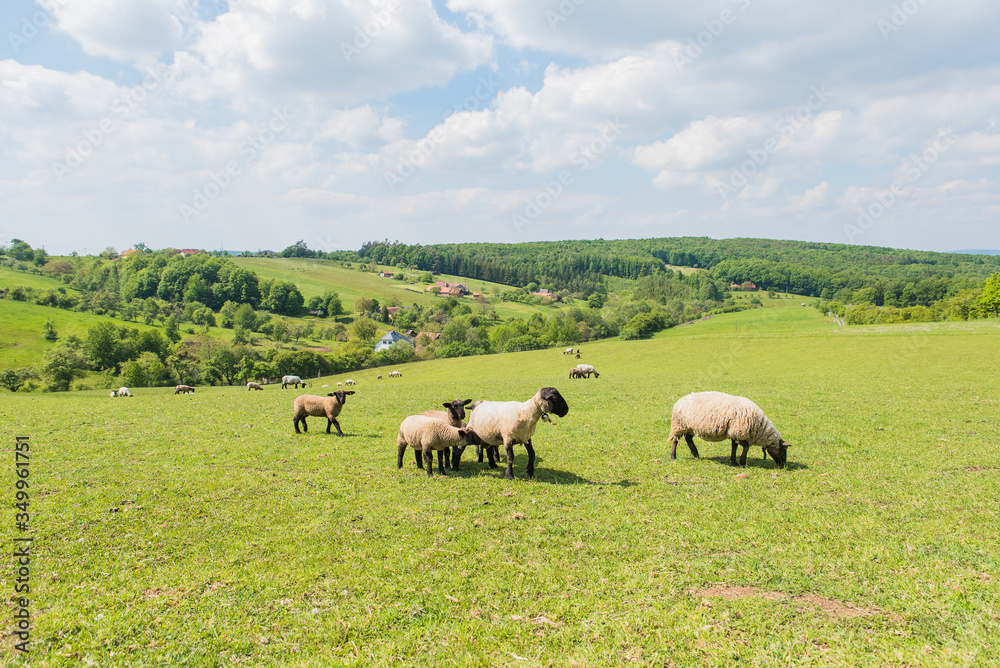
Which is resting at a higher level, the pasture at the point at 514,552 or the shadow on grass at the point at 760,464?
the pasture at the point at 514,552

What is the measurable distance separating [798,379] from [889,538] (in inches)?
1305

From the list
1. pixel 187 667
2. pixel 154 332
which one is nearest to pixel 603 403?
pixel 187 667

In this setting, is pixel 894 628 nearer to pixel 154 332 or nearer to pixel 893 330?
pixel 893 330

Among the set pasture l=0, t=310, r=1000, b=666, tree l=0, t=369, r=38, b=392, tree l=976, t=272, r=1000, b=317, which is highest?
tree l=976, t=272, r=1000, b=317

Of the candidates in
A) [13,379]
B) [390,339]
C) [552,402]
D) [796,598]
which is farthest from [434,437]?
[390,339]

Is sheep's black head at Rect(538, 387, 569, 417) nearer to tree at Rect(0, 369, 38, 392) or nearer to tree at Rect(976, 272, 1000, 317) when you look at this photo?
tree at Rect(0, 369, 38, 392)

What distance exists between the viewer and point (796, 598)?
729 centimetres

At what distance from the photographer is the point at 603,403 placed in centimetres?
2677

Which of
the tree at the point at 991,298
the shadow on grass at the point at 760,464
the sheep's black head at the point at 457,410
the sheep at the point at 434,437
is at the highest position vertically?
the tree at the point at 991,298

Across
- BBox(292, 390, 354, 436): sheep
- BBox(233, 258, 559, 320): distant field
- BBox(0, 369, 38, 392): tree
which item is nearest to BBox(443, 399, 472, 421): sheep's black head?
BBox(292, 390, 354, 436): sheep

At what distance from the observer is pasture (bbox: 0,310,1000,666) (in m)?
6.18

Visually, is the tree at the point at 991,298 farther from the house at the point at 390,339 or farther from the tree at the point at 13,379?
the tree at the point at 13,379

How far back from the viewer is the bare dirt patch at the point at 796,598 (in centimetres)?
683

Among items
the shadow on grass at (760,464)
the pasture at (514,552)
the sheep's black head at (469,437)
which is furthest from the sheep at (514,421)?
the shadow on grass at (760,464)
